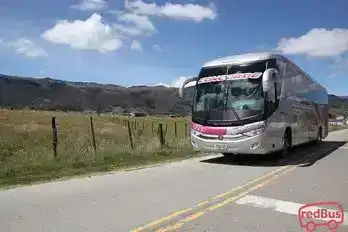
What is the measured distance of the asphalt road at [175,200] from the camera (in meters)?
6.70

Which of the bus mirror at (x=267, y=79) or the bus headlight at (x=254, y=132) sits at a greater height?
the bus mirror at (x=267, y=79)

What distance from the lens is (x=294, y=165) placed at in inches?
581

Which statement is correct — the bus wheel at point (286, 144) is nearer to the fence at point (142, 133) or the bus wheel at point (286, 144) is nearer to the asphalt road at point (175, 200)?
the asphalt road at point (175, 200)

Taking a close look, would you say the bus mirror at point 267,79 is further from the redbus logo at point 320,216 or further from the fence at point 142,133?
the fence at point 142,133

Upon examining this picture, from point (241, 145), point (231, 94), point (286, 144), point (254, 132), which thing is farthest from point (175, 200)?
point (286, 144)

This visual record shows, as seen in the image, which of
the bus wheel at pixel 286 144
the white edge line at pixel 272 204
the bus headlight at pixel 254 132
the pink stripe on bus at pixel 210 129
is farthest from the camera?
the bus wheel at pixel 286 144

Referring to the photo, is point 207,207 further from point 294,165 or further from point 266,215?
point 294,165

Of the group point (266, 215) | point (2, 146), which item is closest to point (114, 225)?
point (266, 215)

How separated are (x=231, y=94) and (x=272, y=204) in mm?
6726

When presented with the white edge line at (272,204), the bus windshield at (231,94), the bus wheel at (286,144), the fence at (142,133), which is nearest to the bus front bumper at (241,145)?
the bus windshield at (231,94)

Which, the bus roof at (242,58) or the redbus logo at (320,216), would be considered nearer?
the redbus logo at (320,216)

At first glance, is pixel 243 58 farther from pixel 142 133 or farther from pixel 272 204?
pixel 142 133

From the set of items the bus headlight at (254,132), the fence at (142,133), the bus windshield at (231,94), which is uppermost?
the bus windshield at (231,94)

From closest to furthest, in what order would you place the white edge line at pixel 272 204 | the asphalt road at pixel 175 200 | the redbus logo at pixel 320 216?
1. the asphalt road at pixel 175 200
2. the redbus logo at pixel 320 216
3. the white edge line at pixel 272 204
